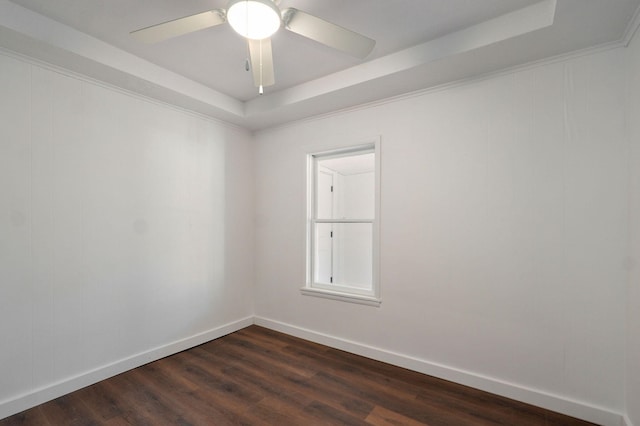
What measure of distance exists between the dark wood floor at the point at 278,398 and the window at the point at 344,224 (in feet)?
2.42

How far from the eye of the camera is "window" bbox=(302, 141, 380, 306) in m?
3.11

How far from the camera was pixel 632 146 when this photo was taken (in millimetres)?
1879

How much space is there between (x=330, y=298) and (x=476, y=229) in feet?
5.35

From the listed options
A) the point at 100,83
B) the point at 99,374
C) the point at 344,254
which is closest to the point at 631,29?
the point at 344,254

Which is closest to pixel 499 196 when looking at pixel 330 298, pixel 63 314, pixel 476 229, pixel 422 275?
pixel 476 229

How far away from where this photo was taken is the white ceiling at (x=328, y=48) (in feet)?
6.14

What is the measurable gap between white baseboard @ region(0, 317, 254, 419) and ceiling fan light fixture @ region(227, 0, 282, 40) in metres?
2.86

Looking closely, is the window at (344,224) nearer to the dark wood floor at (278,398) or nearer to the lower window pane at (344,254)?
the lower window pane at (344,254)

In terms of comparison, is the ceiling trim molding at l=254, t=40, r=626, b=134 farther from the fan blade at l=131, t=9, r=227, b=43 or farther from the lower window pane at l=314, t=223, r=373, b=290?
the fan blade at l=131, t=9, r=227, b=43

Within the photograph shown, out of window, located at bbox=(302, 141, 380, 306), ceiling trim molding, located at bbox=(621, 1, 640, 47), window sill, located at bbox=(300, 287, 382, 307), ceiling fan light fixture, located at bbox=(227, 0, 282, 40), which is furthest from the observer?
window, located at bbox=(302, 141, 380, 306)

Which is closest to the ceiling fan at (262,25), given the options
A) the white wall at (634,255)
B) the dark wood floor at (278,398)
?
the white wall at (634,255)

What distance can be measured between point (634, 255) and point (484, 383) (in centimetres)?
137

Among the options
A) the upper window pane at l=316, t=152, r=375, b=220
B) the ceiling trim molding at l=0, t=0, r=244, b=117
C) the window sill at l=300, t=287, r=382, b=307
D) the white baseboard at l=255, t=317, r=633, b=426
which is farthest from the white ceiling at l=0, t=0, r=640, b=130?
the white baseboard at l=255, t=317, r=633, b=426

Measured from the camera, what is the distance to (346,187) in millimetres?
3453
